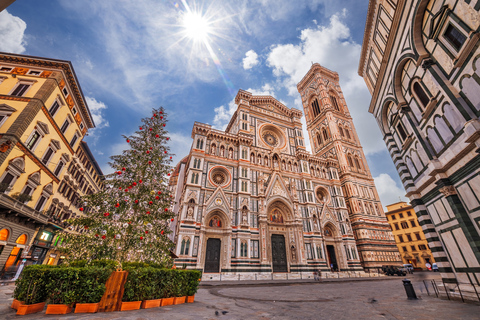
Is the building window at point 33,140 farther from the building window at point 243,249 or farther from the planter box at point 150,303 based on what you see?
the building window at point 243,249

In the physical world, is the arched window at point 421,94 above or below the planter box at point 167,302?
above

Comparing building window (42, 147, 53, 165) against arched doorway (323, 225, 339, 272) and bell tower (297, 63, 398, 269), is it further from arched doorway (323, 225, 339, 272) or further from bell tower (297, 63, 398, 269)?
bell tower (297, 63, 398, 269)

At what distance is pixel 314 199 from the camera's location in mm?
26281

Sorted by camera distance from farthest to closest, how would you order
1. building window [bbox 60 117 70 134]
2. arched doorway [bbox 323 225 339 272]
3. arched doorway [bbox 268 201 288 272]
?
arched doorway [bbox 323 225 339 272] → arched doorway [bbox 268 201 288 272] → building window [bbox 60 117 70 134]

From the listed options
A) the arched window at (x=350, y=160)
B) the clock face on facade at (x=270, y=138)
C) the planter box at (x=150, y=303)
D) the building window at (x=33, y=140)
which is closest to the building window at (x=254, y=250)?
the clock face on facade at (x=270, y=138)

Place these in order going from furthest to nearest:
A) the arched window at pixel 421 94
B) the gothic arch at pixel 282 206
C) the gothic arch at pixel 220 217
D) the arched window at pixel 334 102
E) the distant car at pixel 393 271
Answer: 1. the arched window at pixel 334 102
2. the gothic arch at pixel 282 206
3. the distant car at pixel 393 271
4. the gothic arch at pixel 220 217
5. the arched window at pixel 421 94

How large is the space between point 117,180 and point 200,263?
14.1 m

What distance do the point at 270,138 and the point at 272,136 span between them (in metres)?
0.86

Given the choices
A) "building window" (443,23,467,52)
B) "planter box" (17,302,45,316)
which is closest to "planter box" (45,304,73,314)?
"planter box" (17,302,45,316)

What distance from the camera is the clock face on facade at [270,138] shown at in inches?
1178

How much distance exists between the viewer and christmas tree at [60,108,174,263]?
21.9 feet

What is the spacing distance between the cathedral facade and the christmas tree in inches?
358

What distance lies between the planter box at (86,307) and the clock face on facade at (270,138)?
26474 millimetres

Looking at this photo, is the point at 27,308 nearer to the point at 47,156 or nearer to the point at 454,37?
the point at 454,37
